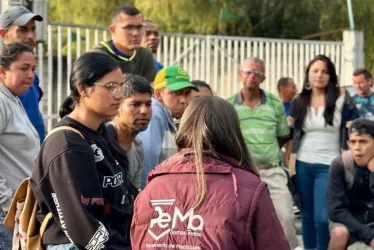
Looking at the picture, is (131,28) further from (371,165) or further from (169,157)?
(169,157)

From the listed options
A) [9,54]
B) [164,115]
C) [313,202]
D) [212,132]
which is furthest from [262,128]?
[212,132]

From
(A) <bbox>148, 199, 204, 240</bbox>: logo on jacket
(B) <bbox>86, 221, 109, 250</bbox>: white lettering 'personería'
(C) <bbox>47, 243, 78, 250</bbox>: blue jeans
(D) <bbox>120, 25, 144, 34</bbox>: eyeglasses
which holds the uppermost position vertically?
(D) <bbox>120, 25, 144, 34</bbox>: eyeglasses

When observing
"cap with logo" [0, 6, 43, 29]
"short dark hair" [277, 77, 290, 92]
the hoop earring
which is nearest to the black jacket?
the hoop earring

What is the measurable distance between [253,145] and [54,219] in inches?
179

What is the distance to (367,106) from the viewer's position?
40.1ft

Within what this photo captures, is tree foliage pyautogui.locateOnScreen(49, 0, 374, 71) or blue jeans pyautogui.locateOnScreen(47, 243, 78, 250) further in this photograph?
tree foliage pyautogui.locateOnScreen(49, 0, 374, 71)

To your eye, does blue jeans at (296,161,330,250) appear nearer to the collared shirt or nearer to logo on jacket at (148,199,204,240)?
the collared shirt

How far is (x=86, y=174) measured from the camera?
15.0 ft

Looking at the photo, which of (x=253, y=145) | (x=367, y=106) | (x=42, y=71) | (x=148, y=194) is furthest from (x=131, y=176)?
(x=367, y=106)

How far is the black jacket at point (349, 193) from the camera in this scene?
8.25 metres

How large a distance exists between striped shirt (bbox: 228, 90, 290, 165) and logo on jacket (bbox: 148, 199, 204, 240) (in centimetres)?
504

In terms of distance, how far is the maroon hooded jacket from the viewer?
3832 millimetres

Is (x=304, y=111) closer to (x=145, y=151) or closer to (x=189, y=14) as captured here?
(x=145, y=151)

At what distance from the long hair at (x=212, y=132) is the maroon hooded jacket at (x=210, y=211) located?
0.03m
